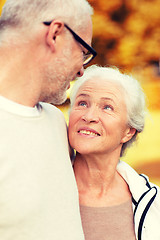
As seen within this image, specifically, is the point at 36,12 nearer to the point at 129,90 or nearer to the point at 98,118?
the point at 98,118

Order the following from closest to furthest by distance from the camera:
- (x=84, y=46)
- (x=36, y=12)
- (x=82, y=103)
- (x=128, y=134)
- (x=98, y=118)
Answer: (x=36, y=12) → (x=84, y=46) → (x=98, y=118) → (x=82, y=103) → (x=128, y=134)

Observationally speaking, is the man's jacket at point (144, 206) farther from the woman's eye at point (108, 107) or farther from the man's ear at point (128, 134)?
the woman's eye at point (108, 107)

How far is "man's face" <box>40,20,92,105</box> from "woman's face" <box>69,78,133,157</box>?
0.30 m

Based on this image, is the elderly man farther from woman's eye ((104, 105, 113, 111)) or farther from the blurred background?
the blurred background

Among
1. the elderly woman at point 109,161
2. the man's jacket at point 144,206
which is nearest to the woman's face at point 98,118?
the elderly woman at point 109,161

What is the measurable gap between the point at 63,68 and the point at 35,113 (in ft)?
0.70

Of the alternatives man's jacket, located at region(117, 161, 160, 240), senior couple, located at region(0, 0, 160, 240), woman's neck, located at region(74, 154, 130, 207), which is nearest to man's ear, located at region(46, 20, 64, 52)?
senior couple, located at region(0, 0, 160, 240)

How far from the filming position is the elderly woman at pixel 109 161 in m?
1.76

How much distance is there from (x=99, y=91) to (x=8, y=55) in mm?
660

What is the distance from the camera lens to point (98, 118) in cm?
178

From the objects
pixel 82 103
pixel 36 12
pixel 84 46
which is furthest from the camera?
pixel 82 103

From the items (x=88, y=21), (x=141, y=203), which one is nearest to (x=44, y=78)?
(x=88, y=21)

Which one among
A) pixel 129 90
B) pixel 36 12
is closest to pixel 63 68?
pixel 36 12

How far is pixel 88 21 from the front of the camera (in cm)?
143
